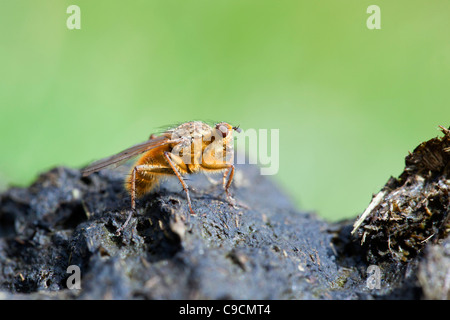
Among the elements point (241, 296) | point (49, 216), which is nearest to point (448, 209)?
point (241, 296)

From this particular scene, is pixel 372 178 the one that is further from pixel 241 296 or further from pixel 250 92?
pixel 241 296

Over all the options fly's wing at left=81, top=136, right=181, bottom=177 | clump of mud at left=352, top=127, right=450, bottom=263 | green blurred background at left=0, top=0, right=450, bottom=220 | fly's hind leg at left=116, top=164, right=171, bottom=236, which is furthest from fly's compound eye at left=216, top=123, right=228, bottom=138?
green blurred background at left=0, top=0, right=450, bottom=220

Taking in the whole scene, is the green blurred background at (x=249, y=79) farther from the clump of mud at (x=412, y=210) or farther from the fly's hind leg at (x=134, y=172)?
the clump of mud at (x=412, y=210)

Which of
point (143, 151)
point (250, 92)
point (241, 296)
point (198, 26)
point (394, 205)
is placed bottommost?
point (241, 296)

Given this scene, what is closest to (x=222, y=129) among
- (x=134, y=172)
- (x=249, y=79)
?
(x=134, y=172)

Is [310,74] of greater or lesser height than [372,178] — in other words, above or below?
above

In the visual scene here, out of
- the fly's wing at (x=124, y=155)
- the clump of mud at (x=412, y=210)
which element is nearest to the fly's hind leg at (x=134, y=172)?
the fly's wing at (x=124, y=155)
